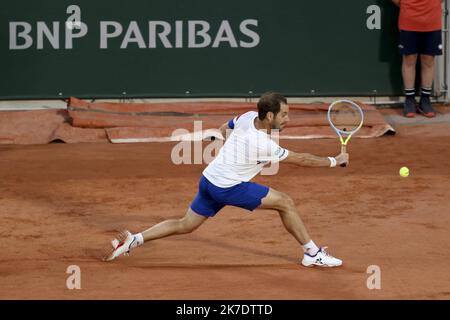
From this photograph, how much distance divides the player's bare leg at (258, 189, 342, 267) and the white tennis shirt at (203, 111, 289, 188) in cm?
26

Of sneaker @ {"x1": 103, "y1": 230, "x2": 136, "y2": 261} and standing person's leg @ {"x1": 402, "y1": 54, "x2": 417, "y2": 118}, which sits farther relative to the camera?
standing person's leg @ {"x1": 402, "y1": 54, "x2": 417, "y2": 118}

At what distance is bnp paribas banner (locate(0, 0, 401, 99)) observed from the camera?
15.2 meters

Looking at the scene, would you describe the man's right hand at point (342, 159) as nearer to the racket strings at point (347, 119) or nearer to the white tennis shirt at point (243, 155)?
the white tennis shirt at point (243, 155)

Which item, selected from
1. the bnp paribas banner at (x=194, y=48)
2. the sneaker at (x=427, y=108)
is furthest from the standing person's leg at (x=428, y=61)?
the bnp paribas banner at (x=194, y=48)

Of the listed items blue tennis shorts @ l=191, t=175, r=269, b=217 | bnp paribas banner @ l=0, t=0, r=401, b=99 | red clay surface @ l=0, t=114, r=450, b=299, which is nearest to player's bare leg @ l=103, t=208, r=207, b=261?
red clay surface @ l=0, t=114, r=450, b=299

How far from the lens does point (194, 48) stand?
15.4m

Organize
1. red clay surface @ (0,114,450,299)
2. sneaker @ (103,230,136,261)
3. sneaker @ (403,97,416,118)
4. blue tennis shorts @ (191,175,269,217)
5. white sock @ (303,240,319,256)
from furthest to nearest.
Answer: sneaker @ (403,97,416,118) → sneaker @ (103,230,136,261) → white sock @ (303,240,319,256) → blue tennis shorts @ (191,175,269,217) → red clay surface @ (0,114,450,299)

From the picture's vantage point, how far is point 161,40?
15.3 meters

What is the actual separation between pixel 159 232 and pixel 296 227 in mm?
1107

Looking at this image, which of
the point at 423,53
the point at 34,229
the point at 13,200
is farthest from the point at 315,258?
the point at 423,53

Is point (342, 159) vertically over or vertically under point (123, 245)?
over

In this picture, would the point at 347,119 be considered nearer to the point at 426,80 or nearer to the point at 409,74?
the point at 409,74

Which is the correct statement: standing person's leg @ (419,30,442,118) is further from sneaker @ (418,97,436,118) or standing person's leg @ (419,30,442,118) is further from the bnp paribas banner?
the bnp paribas banner

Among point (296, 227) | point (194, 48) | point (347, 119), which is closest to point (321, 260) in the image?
point (296, 227)
